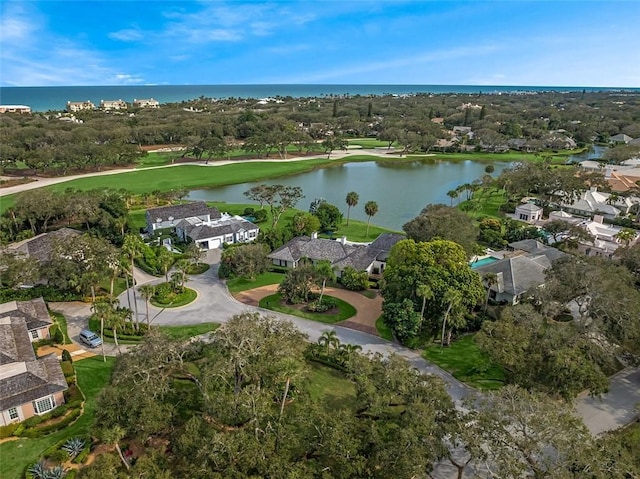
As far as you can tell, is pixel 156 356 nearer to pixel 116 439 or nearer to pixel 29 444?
pixel 116 439

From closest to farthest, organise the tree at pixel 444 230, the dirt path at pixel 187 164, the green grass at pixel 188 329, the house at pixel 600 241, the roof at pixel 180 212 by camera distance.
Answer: the green grass at pixel 188 329
the tree at pixel 444 230
the house at pixel 600 241
the roof at pixel 180 212
the dirt path at pixel 187 164

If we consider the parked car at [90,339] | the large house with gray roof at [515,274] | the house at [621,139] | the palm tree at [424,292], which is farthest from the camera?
the house at [621,139]

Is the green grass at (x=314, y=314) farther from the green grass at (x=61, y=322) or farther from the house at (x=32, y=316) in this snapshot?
the house at (x=32, y=316)

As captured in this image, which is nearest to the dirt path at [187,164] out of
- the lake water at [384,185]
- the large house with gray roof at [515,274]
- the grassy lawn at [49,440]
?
the lake water at [384,185]

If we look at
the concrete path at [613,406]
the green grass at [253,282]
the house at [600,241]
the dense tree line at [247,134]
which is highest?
the dense tree line at [247,134]

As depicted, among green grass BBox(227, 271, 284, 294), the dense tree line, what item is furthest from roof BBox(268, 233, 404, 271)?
the dense tree line

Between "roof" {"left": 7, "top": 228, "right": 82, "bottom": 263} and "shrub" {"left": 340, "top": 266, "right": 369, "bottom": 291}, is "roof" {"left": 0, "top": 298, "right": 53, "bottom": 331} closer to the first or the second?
"roof" {"left": 7, "top": 228, "right": 82, "bottom": 263}
